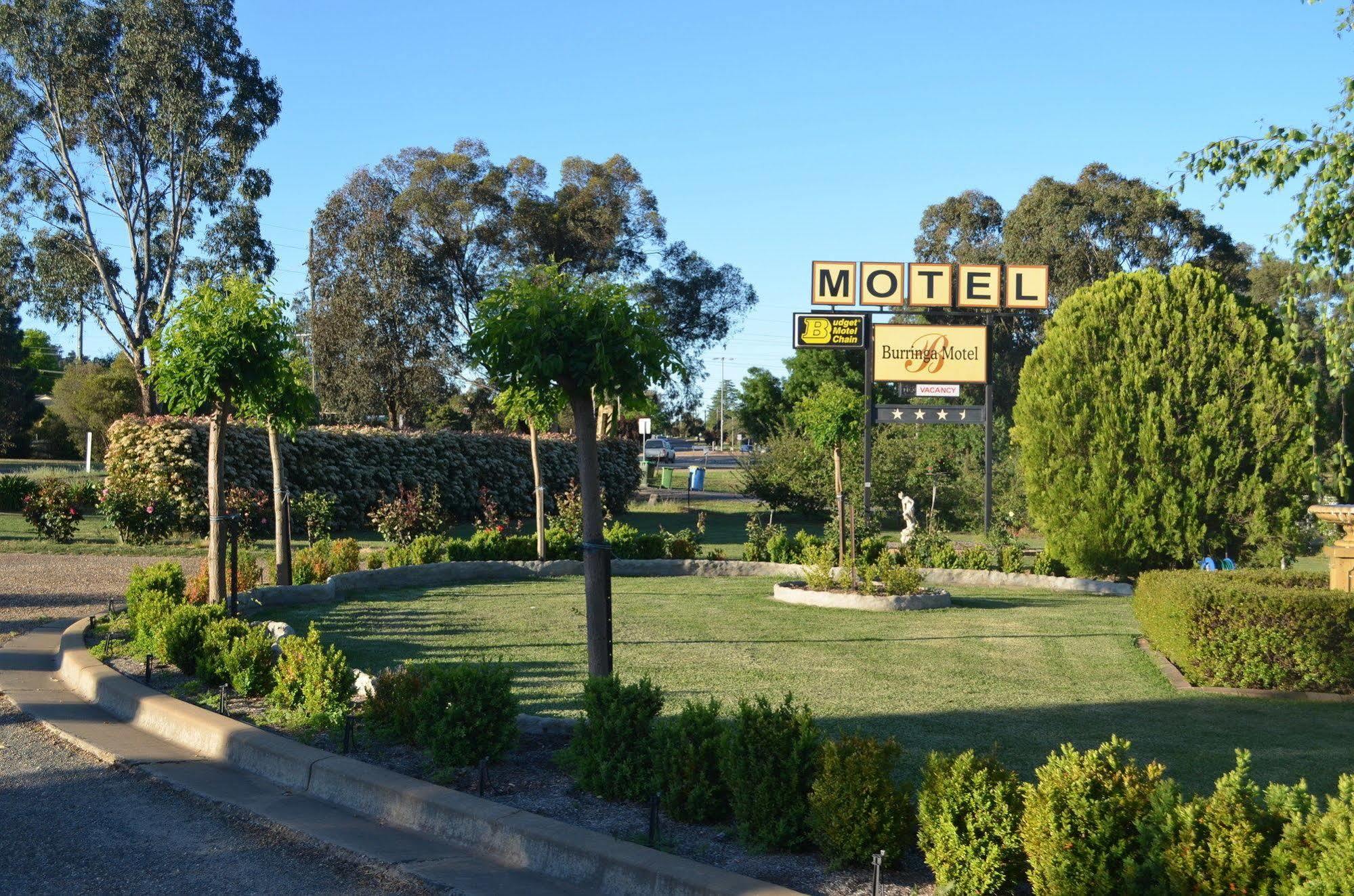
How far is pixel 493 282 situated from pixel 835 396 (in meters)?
30.7

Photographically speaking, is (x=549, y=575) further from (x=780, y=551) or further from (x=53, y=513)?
(x=53, y=513)

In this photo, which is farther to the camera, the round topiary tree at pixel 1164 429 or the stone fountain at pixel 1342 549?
the round topiary tree at pixel 1164 429

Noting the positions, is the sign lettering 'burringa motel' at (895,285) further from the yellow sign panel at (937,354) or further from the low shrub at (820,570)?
the low shrub at (820,570)

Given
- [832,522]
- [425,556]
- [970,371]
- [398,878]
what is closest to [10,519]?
[425,556]

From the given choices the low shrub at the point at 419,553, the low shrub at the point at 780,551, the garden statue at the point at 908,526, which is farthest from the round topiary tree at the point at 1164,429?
the low shrub at the point at 419,553

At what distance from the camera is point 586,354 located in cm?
662

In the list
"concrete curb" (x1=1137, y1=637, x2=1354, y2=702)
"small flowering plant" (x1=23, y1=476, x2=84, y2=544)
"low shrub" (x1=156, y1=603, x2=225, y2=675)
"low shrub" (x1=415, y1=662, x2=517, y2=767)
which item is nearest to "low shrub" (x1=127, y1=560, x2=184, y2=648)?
"low shrub" (x1=156, y1=603, x2=225, y2=675)

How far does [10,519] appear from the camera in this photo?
76.8 ft

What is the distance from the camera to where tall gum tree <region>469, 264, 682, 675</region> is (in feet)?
21.6

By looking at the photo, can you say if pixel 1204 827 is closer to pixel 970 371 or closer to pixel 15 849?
pixel 15 849

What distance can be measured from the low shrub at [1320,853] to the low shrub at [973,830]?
952 millimetres

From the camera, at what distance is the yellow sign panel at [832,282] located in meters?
24.0

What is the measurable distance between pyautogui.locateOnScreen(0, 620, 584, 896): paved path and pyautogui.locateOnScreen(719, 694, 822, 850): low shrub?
0.84m

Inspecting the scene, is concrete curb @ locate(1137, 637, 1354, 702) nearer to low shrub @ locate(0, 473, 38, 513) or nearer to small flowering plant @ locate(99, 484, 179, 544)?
small flowering plant @ locate(99, 484, 179, 544)
